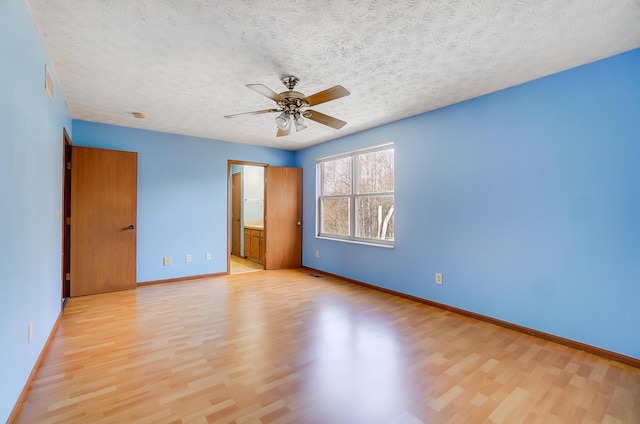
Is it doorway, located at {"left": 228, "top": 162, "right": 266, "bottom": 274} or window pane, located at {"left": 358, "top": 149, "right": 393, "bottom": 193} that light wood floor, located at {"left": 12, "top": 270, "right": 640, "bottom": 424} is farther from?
doorway, located at {"left": 228, "top": 162, "right": 266, "bottom": 274}

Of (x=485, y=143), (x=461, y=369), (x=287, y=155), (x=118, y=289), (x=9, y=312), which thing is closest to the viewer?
(x=9, y=312)

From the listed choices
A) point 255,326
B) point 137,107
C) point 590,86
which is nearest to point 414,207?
point 590,86

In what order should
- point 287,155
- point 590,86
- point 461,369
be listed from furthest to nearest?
point 287,155 → point 590,86 → point 461,369

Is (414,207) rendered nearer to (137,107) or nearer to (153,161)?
(137,107)

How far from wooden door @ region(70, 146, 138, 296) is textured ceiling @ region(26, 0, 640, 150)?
922mm

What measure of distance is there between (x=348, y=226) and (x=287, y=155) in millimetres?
2101

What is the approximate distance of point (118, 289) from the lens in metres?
4.22

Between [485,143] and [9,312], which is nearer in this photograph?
[9,312]

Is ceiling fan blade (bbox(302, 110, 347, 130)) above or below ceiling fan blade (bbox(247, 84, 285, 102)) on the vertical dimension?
below

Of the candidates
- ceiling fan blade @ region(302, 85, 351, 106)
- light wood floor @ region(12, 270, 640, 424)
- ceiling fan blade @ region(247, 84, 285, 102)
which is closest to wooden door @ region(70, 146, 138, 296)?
light wood floor @ region(12, 270, 640, 424)

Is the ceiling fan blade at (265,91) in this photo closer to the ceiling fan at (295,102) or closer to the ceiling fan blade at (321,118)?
the ceiling fan at (295,102)

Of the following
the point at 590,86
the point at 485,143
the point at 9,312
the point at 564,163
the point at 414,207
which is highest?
the point at 590,86

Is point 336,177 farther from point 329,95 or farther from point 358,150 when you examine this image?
point 329,95

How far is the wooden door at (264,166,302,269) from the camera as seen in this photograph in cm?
566
